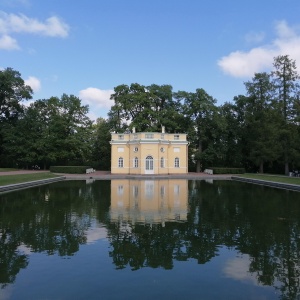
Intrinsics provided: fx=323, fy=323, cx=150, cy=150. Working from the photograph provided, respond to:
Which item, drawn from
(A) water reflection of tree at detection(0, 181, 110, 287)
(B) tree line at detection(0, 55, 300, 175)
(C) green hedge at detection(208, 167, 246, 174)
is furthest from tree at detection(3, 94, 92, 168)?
(A) water reflection of tree at detection(0, 181, 110, 287)

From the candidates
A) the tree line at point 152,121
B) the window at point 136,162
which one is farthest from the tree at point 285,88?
the window at point 136,162

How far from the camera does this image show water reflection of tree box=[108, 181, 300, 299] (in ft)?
21.4

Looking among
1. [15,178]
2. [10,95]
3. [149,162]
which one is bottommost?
[15,178]

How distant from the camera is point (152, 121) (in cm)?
4738

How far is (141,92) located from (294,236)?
130 feet

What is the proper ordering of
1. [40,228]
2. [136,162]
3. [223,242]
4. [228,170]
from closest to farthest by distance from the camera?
[223,242], [40,228], [136,162], [228,170]

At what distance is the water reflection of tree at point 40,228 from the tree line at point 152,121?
30.7 meters

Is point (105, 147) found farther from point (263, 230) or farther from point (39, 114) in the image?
point (263, 230)

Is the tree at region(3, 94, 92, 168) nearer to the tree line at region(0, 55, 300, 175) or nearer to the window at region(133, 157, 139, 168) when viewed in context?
the tree line at region(0, 55, 300, 175)

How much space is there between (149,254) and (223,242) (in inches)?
87.6

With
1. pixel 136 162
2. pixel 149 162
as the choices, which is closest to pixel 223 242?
pixel 149 162

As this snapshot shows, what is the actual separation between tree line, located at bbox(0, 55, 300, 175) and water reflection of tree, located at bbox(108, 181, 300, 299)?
102ft

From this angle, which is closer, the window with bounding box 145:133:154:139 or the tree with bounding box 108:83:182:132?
the window with bounding box 145:133:154:139

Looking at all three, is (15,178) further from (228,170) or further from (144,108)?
(228,170)
